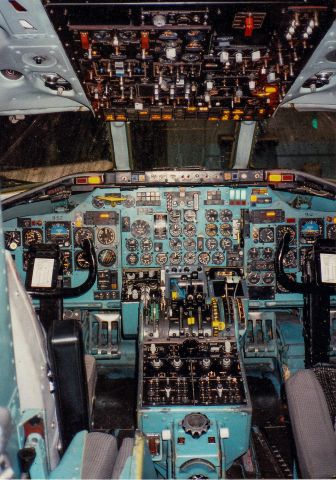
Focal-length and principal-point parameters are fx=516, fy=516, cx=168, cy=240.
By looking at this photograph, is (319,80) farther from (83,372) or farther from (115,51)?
(83,372)

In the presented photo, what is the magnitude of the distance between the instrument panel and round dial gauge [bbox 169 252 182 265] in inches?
0.4

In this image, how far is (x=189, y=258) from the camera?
540 centimetres

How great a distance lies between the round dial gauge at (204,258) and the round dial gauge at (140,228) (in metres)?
0.61

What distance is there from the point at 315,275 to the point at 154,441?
6.63 feet

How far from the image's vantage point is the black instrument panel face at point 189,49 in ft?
8.29

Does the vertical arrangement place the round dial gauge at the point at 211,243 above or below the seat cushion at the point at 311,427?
above

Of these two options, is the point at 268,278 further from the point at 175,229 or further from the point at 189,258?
the point at 175,229

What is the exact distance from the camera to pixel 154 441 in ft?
11.0

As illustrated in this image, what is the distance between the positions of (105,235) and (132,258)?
1.22ft

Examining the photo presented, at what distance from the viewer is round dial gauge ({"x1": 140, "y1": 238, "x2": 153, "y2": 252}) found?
17.6 feet

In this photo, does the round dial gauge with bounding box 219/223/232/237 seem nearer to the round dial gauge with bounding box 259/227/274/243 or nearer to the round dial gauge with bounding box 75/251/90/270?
the round dial gauge with bounding box 259/227/274/243

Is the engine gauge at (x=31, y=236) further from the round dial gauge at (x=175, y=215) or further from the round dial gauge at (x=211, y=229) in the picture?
the round dial gauge at (x=211, y=229)

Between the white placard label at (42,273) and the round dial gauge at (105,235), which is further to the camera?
the round dial gauge at (105,235)

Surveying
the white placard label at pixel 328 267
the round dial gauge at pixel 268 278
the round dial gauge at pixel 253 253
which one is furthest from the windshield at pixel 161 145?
the white placard label at pixel 328 267
